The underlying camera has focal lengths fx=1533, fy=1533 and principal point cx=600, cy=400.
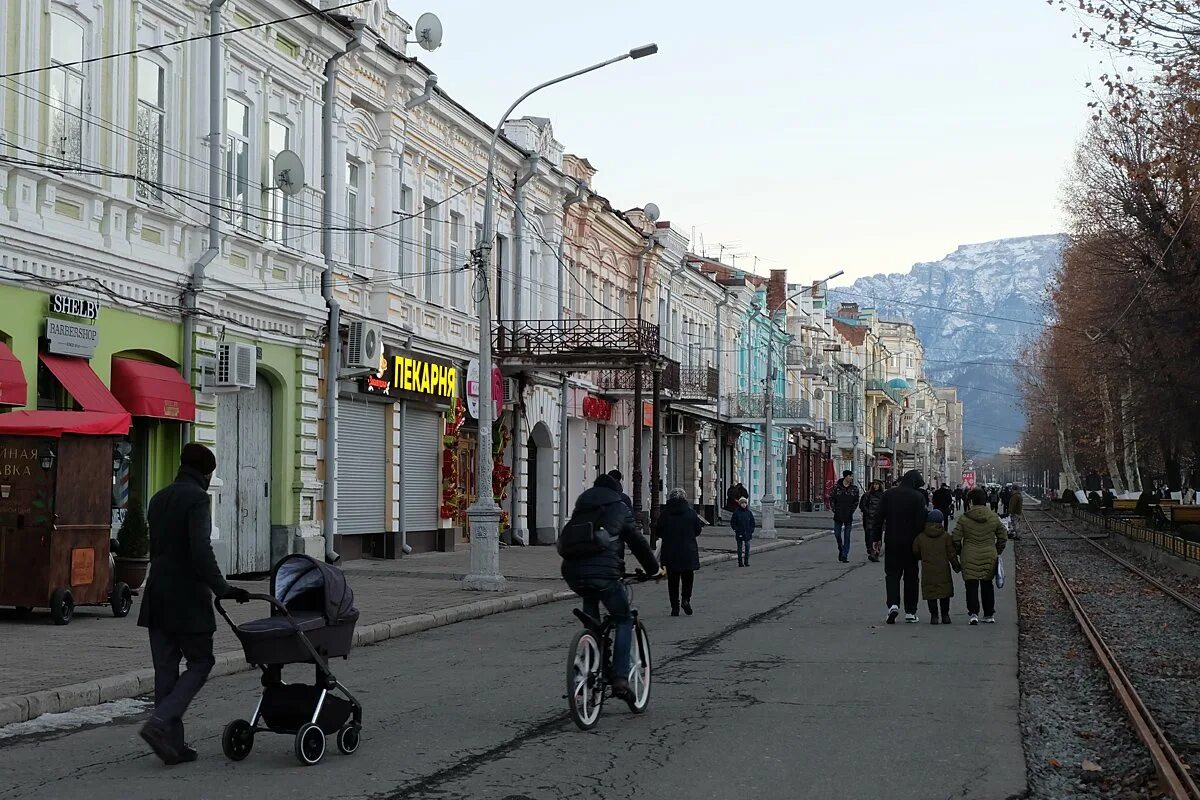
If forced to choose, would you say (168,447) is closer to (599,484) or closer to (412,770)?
(599,484)

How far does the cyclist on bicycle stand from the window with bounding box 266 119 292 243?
15.4m

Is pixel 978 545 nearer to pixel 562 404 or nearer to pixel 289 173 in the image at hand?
pixel 289 173

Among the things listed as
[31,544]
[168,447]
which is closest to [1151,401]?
[168,447]

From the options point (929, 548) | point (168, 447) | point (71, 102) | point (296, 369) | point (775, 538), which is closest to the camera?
point (929, 548)

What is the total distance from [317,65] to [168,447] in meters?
7.95

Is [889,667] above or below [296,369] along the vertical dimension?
below

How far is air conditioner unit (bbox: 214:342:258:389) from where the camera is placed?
22031 mm

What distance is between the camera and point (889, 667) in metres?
13.3

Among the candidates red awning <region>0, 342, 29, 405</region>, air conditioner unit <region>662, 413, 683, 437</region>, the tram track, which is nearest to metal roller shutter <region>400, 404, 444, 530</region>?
the tram track

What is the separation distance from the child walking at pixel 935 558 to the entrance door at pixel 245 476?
10.3m

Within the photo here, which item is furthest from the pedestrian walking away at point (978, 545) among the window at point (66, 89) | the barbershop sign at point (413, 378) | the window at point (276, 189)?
the barbershop sign at point (413, 378)

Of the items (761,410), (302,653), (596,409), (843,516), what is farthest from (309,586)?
(761,410)

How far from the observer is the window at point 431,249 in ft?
101

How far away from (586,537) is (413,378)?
67.4 ft
